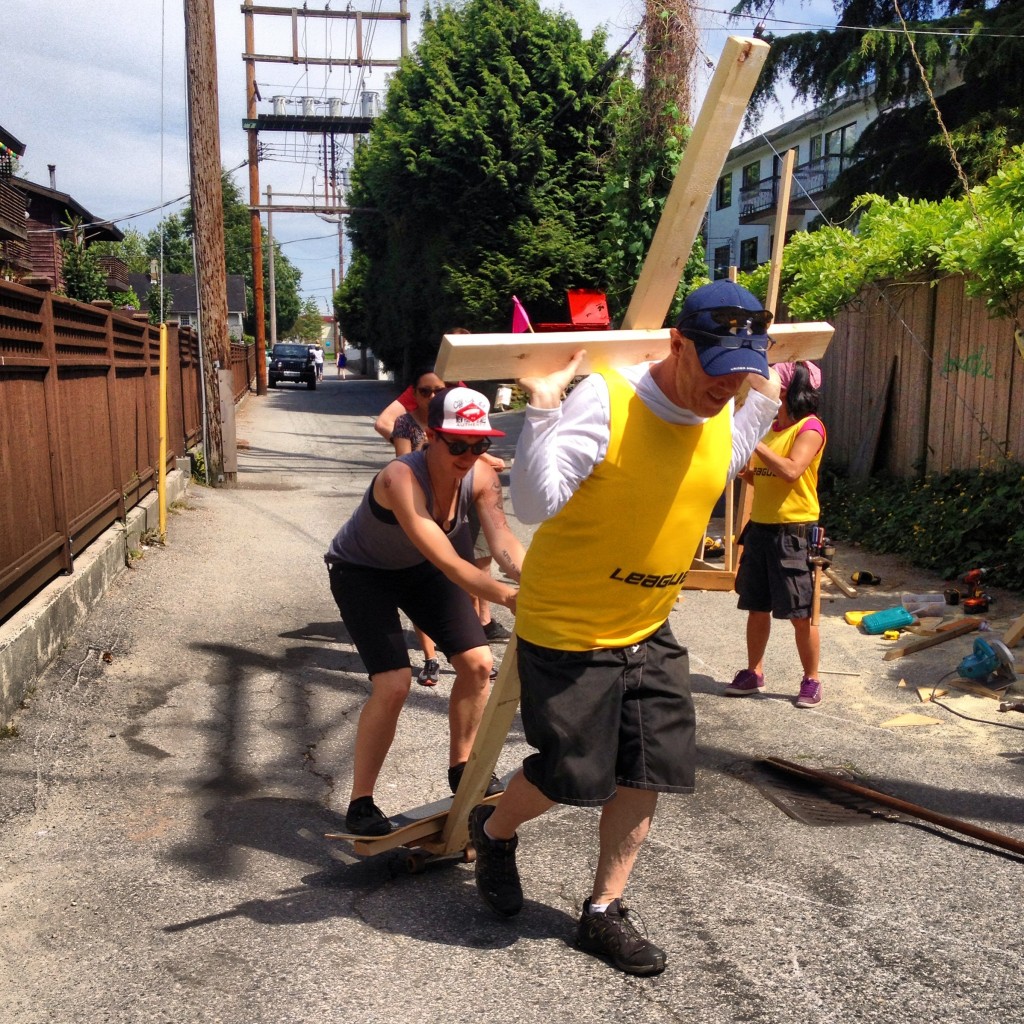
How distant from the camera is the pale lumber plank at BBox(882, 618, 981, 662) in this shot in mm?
6812

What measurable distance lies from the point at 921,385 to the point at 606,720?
802cm

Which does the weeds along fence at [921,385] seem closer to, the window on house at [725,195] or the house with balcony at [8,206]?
the house with balcony at [8,206]

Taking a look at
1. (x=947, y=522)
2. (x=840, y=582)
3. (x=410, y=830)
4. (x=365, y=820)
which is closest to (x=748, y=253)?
(x=947, y=522)

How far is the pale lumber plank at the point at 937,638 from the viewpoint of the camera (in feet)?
22.4

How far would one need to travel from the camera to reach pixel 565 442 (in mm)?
2775

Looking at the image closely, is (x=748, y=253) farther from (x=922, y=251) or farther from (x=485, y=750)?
(x=485, y=750)

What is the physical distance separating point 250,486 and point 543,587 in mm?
11758

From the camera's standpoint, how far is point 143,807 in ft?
14.5

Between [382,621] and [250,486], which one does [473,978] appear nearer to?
[382,621]

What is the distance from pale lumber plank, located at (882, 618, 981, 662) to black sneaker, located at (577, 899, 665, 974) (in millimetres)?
4059

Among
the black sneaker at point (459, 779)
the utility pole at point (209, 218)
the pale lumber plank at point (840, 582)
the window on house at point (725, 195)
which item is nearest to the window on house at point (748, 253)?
the window on house at point (725, 195)

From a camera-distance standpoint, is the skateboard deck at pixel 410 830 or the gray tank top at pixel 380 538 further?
the gray tank top at pixel 380 538

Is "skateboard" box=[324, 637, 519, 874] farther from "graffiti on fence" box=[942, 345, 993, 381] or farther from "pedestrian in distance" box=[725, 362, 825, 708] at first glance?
"graffiti on fence" box=[942, 345, 993, 381]

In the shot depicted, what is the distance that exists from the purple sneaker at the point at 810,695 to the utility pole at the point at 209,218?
9.69 meters
